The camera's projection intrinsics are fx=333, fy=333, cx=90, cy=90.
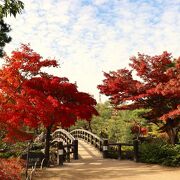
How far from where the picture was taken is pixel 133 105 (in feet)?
61.5

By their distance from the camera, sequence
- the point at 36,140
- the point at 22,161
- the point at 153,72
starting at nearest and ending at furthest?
the point at 22,161 → the point at 153,72 → the point at 36,140

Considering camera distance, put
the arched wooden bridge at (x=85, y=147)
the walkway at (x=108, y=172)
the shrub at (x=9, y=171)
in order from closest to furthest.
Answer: the shrub at (x=9, y=171) < the walkway at (x=108, y=172) < the arched wooden bridge at (x=85, y=147)

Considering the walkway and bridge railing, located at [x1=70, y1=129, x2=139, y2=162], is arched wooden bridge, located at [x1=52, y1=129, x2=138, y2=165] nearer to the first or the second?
bridge railing, located at [x1=70, y1=129, x2=139, y2=162]

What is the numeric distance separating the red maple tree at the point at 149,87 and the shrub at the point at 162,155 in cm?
161

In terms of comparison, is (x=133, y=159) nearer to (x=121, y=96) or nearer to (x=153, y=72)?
(x=121, y=96)

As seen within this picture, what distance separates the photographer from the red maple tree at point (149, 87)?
1772 cm

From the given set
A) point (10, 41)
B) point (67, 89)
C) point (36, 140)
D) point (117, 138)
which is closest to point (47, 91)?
point (67, 89)

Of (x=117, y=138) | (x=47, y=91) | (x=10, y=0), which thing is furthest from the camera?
(x=117, y=138)

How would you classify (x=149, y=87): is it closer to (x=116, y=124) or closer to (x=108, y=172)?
(x=108, y=172)

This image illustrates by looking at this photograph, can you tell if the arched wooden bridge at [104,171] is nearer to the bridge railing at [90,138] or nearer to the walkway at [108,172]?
the walkway at [108,172]

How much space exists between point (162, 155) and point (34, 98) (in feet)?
22.2

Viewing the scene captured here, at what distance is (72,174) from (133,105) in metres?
6.52

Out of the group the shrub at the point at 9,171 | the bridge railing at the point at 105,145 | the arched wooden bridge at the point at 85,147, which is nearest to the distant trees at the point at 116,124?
the bridge railing at the point at 105,145

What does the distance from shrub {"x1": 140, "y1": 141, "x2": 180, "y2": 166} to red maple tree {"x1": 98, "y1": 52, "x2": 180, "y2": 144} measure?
1609 millimetres
